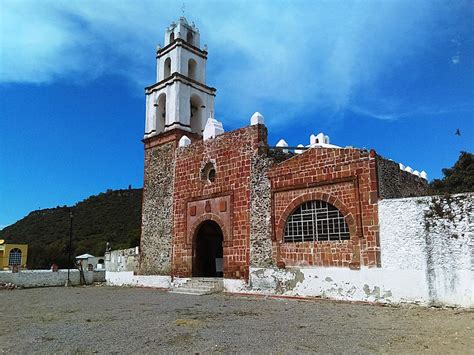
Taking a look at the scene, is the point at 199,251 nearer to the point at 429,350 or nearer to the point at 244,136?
the point at 244,136

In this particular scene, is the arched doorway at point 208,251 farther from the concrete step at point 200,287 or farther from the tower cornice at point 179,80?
the tower cornice at point 179,80

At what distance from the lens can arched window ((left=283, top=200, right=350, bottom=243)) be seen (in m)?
12.4

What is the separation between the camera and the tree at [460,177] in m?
23.2

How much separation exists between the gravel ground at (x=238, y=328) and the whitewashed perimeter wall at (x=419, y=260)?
0.60 metres

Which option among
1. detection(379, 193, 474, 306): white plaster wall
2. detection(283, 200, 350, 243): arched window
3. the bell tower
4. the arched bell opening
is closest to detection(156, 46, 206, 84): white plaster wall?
the bell tower

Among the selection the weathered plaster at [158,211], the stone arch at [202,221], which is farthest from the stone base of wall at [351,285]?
the weathered plaster at [158,211]

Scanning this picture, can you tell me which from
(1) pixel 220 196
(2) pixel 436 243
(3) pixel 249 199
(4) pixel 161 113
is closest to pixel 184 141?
(4) pixel 161 113

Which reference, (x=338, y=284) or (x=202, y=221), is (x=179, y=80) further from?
(x=338, y=284)

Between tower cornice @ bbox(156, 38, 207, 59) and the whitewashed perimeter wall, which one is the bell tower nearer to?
tower cornice @ bbox(156, 38, 207, 59)

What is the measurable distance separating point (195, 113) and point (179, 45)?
3513 mm

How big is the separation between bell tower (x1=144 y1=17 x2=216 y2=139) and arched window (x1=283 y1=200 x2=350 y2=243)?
26.7 ft

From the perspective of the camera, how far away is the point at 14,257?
34.2 meters

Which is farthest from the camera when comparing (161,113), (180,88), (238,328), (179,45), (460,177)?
(460,177)

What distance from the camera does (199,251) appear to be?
57.5ft
